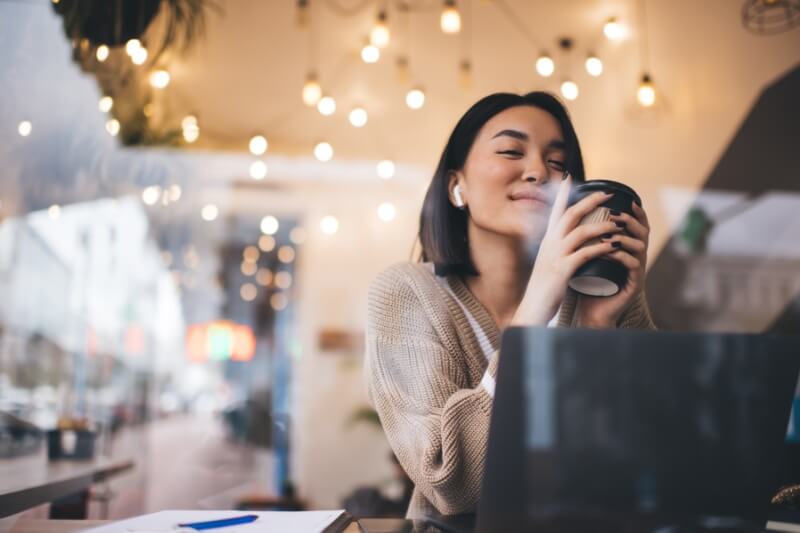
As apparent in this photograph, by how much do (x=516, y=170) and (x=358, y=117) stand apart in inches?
128

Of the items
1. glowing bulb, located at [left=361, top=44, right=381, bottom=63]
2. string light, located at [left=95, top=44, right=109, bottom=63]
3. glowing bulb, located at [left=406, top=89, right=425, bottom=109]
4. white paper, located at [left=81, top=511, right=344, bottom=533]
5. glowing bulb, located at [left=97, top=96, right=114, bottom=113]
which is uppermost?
glowing bulb, located at [left=361, top=44, right=381, bottom=63]

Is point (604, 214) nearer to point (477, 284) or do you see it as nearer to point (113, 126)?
point (477, 284)

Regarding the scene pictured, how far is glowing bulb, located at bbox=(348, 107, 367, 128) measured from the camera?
4027mm

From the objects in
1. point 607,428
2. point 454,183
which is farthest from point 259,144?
point 607,428

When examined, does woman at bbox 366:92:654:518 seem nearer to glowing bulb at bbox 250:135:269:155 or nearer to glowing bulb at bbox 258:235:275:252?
glowing bulb at bbox 250:135:269:155

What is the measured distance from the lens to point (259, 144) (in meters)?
4.55

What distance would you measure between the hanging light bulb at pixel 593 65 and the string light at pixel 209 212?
13.1 ft

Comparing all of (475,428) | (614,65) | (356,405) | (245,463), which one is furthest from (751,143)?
(245,463)

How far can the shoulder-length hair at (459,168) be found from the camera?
1026mm

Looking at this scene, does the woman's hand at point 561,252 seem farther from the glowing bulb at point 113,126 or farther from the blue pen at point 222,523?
the glowing bulb at point 113,126

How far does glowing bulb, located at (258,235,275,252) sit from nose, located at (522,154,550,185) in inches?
215

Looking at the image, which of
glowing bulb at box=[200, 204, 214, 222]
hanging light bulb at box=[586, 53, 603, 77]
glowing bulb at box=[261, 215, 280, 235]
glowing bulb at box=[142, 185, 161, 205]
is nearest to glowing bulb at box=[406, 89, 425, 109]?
hanging light bulb at box=[586, 53, 603, 77]

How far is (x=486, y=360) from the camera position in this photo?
0.99 meters

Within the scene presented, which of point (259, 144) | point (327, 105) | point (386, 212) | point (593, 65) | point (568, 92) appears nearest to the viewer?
point (568, 92)
